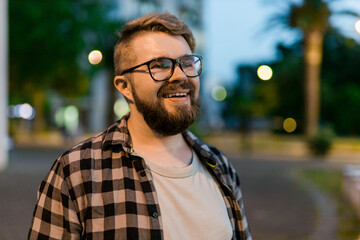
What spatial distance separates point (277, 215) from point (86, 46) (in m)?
17.6

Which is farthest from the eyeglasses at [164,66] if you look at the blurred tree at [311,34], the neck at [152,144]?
the blurred tree at [311,34]

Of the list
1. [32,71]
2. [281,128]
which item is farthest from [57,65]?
[281,128]

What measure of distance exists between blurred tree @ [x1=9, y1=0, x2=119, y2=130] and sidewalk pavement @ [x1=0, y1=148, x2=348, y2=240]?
7.52m

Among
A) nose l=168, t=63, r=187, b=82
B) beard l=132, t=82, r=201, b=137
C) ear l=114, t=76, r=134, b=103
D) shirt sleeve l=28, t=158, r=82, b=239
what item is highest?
nose l=168, t=63, r=187, b=82

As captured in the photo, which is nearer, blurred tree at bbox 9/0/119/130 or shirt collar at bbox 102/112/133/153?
shirt collar at bbox 102/112/133/153

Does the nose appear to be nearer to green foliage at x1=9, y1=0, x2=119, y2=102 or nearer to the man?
the man

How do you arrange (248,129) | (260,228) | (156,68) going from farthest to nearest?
(248,129), (260,228), (156,68)

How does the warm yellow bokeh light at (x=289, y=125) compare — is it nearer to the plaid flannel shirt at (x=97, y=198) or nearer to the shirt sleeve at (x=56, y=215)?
the plaid flannel shirt at (x=97, y=198)

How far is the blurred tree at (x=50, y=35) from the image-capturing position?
64.1 feet

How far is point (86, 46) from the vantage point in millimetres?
22906

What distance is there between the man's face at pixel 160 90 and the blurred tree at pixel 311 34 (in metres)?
20.3

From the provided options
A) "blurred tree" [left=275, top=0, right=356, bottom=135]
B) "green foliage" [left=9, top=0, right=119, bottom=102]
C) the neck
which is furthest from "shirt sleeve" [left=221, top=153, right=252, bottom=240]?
"blurred tree" [left=275, top=0, right=356, bottom=135]

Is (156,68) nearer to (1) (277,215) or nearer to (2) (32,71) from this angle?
(1) (277,215)

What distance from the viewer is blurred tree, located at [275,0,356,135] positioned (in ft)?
70.4
